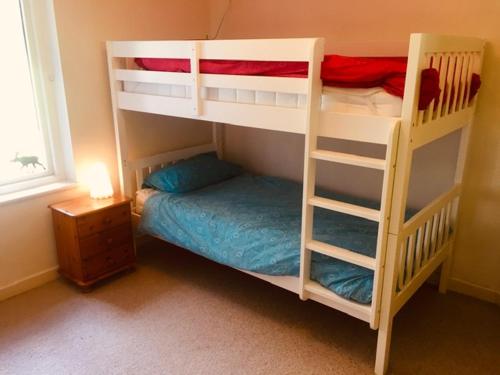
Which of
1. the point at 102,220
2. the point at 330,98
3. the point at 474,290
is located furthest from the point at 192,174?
the point at 474,290

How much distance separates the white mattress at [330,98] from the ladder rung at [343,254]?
2.01ft

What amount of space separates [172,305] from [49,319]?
0.71m

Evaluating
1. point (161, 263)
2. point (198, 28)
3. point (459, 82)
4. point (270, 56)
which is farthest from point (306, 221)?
point (198, 28)

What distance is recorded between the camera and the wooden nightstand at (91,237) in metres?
2.57

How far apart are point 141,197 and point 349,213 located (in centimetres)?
167

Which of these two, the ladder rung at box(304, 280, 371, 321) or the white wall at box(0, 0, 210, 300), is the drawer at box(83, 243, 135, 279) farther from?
the ladder rung at box(304, 280, 371, 321)

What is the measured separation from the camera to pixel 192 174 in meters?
2.98

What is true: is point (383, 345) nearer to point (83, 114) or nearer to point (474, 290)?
point (474, 290)

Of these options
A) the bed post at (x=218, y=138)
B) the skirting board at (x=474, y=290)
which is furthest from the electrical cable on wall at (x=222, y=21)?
the skirting board at (x=474, y=290)

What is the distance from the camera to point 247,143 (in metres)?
3.46

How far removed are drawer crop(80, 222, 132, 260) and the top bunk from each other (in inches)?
32.9

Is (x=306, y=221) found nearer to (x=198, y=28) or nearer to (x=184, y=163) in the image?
(x=184, y=163)

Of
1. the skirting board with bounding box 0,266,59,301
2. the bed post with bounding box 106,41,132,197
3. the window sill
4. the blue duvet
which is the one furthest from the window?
the blue duvet

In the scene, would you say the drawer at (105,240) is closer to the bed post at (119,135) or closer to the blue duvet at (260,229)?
the blue duvet at (260,229)
